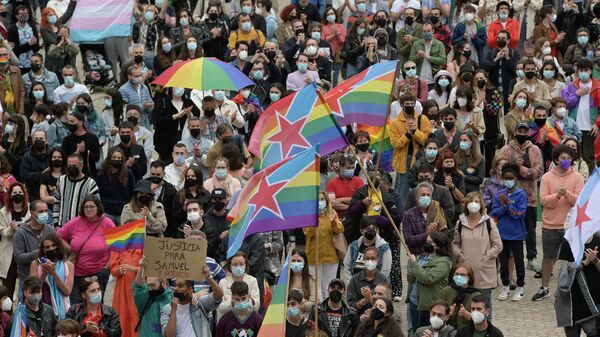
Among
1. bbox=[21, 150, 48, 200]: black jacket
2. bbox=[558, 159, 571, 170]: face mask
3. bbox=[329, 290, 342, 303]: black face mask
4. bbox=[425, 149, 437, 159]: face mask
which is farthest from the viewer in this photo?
bbox=[21, 150, 48, 200]: black jacket

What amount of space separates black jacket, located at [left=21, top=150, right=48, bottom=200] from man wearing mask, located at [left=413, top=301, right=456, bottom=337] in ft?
20.1

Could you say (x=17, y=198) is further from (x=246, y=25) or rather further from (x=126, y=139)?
(x=246, y=25)

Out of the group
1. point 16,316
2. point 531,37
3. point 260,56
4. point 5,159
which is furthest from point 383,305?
point 531,37

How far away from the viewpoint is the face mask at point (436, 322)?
63.8 feet

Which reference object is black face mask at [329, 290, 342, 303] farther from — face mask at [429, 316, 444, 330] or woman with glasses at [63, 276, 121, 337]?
woman with glasses at [63, 276, 121, 337]

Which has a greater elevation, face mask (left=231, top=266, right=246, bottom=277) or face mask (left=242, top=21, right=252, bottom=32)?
face mask (left=231, top=266, right=246, bottom=277)

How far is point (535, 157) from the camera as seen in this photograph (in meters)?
23.4

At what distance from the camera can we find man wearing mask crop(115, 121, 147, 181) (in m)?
23.7

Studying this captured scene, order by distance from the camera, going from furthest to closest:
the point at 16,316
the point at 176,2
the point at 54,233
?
the point at 176,2
the point at 54,233
the point at 16,316

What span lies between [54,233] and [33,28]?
8.14 m

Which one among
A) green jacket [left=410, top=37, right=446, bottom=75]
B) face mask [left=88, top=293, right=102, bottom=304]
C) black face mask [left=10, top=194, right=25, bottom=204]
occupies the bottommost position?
green jacket [left=410, top=37, right=446, bottom=75]

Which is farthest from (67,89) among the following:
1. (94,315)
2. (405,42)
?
(94,315)

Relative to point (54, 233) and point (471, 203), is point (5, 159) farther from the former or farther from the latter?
point (471, 203)

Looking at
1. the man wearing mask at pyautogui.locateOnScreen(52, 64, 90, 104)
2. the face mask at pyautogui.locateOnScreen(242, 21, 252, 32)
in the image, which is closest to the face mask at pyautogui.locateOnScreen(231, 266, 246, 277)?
the man wearing mask at pyautogui.locateOnScreen(52, 64, 90, 104)
